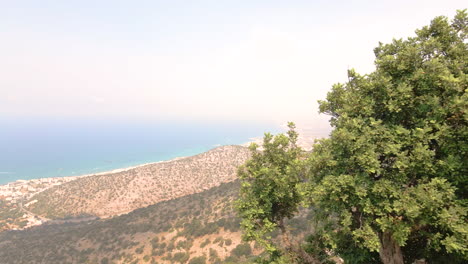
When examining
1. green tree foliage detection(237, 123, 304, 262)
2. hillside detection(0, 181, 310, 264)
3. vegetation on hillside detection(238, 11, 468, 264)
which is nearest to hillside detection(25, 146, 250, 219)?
hillside detection(0, 181, 310, 264)

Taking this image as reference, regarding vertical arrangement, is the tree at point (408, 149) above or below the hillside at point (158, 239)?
above

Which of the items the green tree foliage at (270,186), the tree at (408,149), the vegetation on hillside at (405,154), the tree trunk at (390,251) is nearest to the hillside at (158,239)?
the green tree foliage at (270,186)

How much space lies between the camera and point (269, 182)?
11438 millimetres

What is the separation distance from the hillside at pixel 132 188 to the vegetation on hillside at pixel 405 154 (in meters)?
56.7

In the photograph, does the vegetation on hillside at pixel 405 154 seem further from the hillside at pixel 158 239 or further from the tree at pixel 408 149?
the hillside at pixel 158 239

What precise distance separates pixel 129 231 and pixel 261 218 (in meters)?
40.0

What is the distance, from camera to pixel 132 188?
230 ft

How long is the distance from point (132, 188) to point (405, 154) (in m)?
76.9

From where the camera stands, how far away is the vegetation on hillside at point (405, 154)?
23.0ft

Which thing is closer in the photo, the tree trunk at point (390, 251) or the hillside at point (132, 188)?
the tree trunk at point (390, 251)

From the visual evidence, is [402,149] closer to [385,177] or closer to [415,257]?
[385,177]

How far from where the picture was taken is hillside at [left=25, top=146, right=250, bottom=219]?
64938mm

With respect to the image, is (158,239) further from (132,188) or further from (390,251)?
(132,188)

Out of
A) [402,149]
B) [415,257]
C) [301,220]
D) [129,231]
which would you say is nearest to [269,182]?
[402,149]
